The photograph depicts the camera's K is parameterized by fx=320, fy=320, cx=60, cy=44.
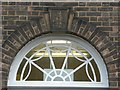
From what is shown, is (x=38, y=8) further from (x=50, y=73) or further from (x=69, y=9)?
(x=50, y=73)

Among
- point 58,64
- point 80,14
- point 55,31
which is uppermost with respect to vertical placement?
point 80,14

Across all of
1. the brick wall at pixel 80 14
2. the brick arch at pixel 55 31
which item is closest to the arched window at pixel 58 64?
the brick arch at pixel 55 31

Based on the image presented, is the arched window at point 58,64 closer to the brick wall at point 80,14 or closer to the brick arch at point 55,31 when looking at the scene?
the brick arch at point 55,31

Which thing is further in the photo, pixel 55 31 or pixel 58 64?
pixel 58 64

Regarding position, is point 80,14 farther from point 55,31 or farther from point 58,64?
point 58,64

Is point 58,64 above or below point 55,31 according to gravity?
below

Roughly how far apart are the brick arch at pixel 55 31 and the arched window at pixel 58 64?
0.15 metres

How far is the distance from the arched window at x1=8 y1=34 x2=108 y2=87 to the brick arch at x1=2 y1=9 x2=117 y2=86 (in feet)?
0.50

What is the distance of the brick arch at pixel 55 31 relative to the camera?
5867 mm

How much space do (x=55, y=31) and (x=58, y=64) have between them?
0.65 m

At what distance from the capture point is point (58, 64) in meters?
6.09

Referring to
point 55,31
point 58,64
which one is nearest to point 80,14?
point 55,31

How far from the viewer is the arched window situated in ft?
19.6

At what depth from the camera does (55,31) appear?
5910 mm
